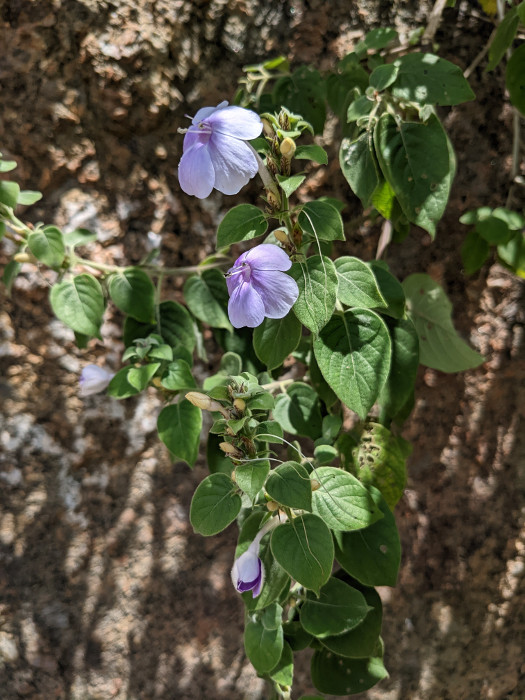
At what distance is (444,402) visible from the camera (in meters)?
1.43

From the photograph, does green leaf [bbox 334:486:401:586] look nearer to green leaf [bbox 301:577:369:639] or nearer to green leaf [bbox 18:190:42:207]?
green leaf [bbox 301:577:369:639]

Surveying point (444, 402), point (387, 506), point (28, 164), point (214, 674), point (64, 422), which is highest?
point (28, 164)

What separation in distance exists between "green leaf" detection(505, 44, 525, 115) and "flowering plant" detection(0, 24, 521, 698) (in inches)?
5.8

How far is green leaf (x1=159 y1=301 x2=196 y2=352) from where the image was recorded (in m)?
1.16

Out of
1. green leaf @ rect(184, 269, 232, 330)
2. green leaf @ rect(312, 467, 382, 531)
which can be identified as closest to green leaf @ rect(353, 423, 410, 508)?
green leaf @ rect(312, 467, 382, 531)

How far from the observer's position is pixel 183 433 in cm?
102

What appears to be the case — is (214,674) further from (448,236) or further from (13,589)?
(448,236)

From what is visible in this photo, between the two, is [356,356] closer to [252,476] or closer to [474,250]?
[252,476]

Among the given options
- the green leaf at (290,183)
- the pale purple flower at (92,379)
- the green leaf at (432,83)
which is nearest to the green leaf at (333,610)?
the pale purple flower at (92,379)

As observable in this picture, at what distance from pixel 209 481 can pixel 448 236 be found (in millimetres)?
848

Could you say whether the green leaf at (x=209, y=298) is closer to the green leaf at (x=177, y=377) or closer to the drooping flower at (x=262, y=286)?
the green leaf at (x=177, y=377)

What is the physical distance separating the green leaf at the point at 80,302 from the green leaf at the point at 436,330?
2.06 ft

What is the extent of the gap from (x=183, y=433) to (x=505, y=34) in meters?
0.92

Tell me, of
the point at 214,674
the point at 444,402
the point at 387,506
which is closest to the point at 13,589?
the point at 214,674
